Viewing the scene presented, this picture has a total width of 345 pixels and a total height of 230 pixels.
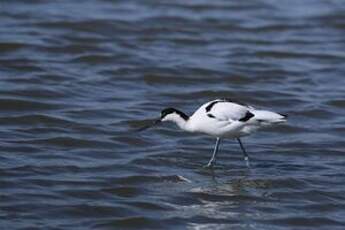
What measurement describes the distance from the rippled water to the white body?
1.35ft

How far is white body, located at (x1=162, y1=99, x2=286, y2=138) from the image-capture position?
35.5ft

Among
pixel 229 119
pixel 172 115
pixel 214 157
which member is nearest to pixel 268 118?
pixel 229 119

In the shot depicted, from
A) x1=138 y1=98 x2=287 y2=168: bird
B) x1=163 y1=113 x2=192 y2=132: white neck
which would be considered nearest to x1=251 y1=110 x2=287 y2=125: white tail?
x1=138 y1=98 x2=287 y2=168: bird

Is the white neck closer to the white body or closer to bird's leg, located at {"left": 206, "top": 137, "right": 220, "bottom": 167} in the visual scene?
the white body

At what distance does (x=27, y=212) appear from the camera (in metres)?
9.25

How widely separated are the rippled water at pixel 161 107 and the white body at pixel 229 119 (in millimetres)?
410

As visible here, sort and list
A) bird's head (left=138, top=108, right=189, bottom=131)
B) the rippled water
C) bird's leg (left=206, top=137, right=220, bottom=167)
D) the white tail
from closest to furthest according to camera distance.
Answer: the rippled water < the white tail < bird's leg (left=206, top=137, right=220, bottom=167) < bird's head (left=138, top=108, right=189, bottom=131)

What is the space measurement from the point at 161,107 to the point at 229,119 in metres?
2.76

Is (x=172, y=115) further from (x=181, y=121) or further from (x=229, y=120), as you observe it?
(x=229, y=120)

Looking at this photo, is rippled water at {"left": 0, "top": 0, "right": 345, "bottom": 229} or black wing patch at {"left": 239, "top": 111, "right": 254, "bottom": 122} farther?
black wing patch at {"left": 239, "top": 111, "right": 254, "bottom": 122}

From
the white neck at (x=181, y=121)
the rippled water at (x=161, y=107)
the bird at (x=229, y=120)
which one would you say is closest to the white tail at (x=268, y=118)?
the bird at (x=229, y=120)

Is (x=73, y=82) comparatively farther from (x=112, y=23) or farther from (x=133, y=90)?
(x=112, y=23)

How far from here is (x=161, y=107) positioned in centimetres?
1352

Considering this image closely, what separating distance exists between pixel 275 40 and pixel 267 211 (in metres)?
8.53
